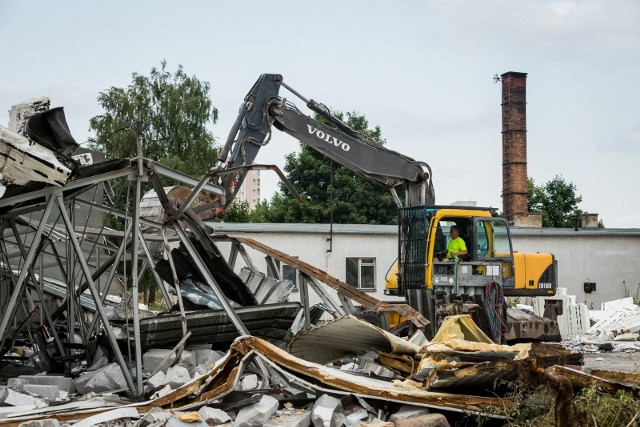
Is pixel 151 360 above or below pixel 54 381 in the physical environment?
above

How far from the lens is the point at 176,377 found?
11.1 meters

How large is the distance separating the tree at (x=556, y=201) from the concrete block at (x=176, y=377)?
49.9 meters

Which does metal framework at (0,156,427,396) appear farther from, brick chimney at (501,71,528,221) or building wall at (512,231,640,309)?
brick chimney at (501,71,528,221)

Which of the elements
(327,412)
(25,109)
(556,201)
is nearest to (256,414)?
(327,412)

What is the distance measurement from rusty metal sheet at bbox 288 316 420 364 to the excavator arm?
7466 mm

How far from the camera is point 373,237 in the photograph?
109ft

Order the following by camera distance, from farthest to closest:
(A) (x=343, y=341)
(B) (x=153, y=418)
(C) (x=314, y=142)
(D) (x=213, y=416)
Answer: (C) (x=314, y=142), (A) (x=343, y=341), (D) (x=213, y=416), (B) (x=153, y=418)

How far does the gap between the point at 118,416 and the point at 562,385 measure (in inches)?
159

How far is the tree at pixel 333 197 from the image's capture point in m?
51.3

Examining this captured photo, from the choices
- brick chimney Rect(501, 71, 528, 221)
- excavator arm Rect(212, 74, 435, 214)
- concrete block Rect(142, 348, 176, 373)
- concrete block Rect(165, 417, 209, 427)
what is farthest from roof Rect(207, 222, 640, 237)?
concrete block Rect(165, 417, 209, 427)

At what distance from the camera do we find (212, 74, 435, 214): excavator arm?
18312 millimetres

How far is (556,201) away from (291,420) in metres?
52.5

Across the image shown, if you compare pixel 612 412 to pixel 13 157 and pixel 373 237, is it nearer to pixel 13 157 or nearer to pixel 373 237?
pixel 13 157

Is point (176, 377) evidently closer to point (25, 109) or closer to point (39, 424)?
point (39, 424)
